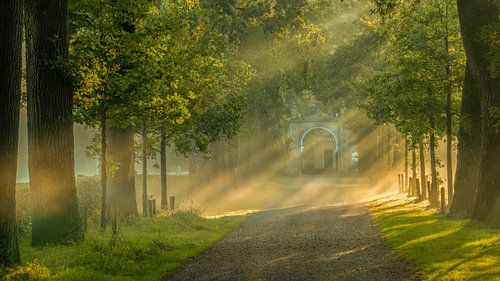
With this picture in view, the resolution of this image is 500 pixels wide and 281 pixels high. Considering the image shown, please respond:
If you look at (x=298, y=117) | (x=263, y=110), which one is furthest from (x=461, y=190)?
(x=298, y=117)

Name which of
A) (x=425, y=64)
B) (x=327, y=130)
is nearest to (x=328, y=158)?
(x=327, y=130)

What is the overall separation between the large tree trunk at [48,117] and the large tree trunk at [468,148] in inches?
502

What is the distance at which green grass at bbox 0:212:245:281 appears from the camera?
12531 millimetres

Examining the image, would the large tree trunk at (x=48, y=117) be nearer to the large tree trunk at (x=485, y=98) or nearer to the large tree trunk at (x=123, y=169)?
the large tree trunk at (x=123, y=169)

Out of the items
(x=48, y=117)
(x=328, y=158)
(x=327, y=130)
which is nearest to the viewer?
(x=48, y=117)

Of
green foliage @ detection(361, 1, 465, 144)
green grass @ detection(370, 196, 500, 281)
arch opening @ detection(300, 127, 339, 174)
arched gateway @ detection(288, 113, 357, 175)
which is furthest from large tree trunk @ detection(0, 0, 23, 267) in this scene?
arch opening @ detection(300, 127, 339, 174)

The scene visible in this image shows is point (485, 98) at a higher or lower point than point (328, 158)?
higher

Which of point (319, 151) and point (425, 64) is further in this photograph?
point (319, 151)

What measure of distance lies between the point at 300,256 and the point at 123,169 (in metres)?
11.1

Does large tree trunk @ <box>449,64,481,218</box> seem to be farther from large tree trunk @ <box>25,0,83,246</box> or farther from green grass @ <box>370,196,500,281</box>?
large tree trunk @ <box>25,0,83,246</box>

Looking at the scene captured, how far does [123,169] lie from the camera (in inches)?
993

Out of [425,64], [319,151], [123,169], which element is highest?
[425,64]

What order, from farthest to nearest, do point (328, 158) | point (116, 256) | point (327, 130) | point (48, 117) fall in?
A: point (328, 158)
point (327, 130)
point (48, 117)
point (116, 256)

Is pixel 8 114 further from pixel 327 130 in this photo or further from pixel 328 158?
pixel 328 158
